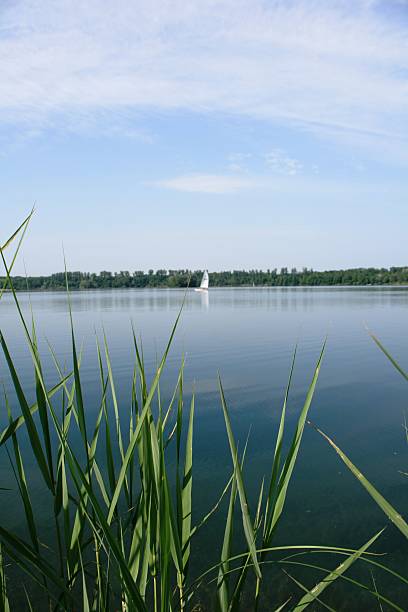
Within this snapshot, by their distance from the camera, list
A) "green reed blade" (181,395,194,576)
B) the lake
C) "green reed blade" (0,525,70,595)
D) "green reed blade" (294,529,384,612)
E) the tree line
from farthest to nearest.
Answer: the tree line, the lake, "green reed blade" (181,395,194,576), "green reed blade" (294,529,384,612), "green reed blade" (0,525,70,595)

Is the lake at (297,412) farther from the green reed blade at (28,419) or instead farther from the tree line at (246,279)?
the tree line at (246,279)

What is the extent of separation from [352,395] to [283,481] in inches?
384

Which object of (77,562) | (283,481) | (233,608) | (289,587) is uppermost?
(283,481)

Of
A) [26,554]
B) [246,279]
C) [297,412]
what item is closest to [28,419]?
[26,554]

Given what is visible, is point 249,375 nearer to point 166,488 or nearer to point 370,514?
point 370,514

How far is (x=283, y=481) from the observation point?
5.43 feet

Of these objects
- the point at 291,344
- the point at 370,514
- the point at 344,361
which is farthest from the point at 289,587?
the point at 291,344

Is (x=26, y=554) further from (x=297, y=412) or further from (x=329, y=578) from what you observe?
(x=297, y=412)

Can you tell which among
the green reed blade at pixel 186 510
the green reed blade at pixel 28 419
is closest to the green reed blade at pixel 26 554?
the green reed blade at pixel 28 419

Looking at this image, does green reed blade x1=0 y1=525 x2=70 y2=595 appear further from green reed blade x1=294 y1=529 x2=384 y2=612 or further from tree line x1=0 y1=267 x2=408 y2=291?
tree line x1=0 y1=267 x2=408 y2=291

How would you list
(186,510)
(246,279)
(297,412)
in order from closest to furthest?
(186,510), (297,412), (246,279)

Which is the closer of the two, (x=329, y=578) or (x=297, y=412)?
(x=329, y=578)

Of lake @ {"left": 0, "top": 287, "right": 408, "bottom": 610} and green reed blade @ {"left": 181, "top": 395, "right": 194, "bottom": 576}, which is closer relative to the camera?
green reed blade @ {"left": 181, "top": 395, "right": 194, "bottom": 576}

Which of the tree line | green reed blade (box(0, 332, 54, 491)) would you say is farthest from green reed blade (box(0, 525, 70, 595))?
the tree line
